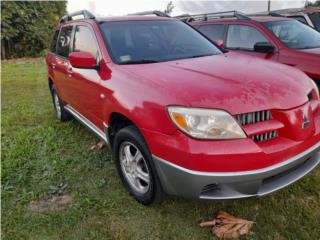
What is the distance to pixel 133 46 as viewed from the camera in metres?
3.32

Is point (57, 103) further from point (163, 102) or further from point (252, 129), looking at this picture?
point (252, 129)

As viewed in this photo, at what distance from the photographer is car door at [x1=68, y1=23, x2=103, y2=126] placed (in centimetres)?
327

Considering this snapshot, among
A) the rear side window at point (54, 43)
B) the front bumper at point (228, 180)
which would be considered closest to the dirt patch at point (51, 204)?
the front bumper at point (228, 180)

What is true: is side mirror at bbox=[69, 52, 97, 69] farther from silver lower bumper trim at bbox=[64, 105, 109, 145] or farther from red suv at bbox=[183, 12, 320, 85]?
red suv at bbox=[183, 12, 320, 85]

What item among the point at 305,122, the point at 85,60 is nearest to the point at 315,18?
the point at 305,122

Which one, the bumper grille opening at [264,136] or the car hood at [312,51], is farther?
the car hood at [312,51]

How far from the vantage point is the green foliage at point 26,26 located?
13562 mm

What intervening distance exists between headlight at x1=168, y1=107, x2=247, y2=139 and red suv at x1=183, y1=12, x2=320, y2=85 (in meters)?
2.91

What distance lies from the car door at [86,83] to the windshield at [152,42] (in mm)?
213

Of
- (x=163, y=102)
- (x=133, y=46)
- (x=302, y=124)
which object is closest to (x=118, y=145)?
(x=163, y=102)

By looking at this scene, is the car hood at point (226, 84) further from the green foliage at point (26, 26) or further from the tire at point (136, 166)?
the green foliage at point (26, 26)

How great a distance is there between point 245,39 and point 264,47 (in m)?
0.60

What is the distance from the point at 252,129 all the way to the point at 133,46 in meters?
1.67

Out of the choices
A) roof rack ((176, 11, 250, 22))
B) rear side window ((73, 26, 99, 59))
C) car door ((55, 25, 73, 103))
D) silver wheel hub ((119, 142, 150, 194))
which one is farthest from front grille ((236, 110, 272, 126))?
roof rack ((176, 11, 250, 22))
